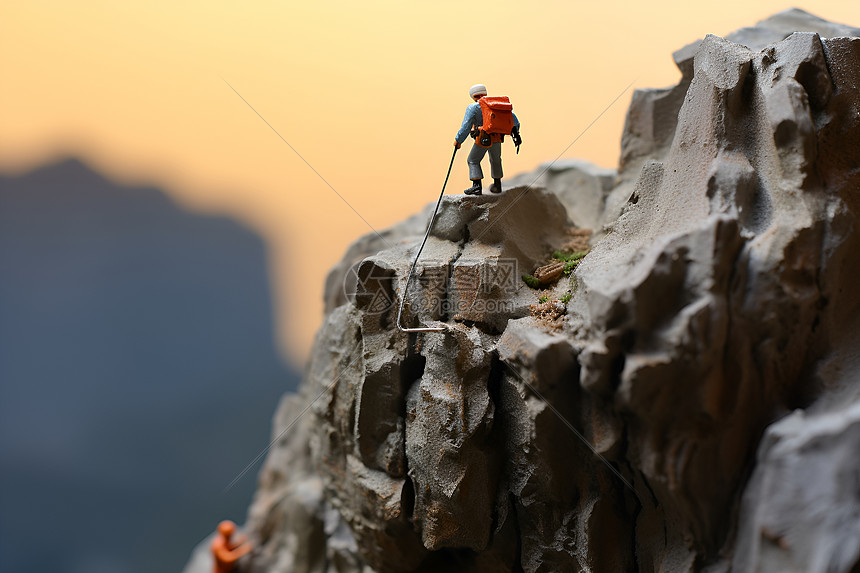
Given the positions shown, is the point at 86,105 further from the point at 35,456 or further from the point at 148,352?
the point at 35,456

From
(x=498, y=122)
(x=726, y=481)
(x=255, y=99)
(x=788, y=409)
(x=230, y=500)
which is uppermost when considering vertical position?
(x=255, y=99)

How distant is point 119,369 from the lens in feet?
29.2

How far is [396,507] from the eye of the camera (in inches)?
167

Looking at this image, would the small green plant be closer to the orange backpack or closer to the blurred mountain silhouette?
the orange backpack

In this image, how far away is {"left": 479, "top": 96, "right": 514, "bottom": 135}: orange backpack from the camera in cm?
427

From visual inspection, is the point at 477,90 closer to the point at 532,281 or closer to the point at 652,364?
the point at 532,281

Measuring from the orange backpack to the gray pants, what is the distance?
0.18 meters

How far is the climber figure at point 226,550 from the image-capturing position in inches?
268

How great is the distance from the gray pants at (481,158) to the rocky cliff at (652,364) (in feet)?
0.81

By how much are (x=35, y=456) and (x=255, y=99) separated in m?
7.08

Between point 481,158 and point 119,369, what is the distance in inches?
303

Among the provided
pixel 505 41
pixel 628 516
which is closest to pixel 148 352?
pixel 505 41

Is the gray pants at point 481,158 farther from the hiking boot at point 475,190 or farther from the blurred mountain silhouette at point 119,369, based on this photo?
the blurred mountain silhouette at point 119,369

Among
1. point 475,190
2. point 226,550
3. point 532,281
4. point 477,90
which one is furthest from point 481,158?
point 226,550
